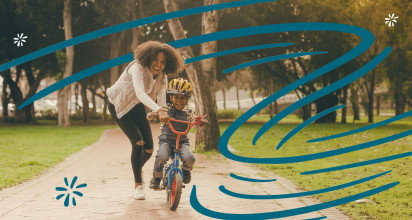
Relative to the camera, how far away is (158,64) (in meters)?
5.78

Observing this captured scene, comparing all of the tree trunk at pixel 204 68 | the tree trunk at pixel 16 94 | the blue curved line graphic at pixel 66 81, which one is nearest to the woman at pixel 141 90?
the blue curved line graphic at pixel 66 81

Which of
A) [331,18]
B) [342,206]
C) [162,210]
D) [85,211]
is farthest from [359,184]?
[331,18]

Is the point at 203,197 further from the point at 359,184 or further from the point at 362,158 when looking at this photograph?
Result: the point at 362,158

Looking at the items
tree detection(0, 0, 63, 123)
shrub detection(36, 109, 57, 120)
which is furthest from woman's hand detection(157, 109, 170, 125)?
shrub detection(36, 109, 57, 120)

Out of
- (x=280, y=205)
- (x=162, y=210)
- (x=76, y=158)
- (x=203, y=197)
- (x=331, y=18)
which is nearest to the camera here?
(x=162, y=210)

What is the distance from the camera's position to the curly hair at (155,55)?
568 centimetres

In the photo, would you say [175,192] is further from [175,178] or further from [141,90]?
[141,90]

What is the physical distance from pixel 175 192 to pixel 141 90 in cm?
122

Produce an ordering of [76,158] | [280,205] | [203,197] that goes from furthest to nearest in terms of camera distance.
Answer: [76,158] < [203,197] < [280,205]

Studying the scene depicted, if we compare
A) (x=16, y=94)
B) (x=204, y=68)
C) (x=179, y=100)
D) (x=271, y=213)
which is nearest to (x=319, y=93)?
(x=271, y=213)

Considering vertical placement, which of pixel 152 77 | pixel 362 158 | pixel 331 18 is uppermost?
pixel 331 18

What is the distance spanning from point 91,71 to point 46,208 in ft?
6.58

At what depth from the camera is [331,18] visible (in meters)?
29.9

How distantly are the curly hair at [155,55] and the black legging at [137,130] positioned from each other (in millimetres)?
652
